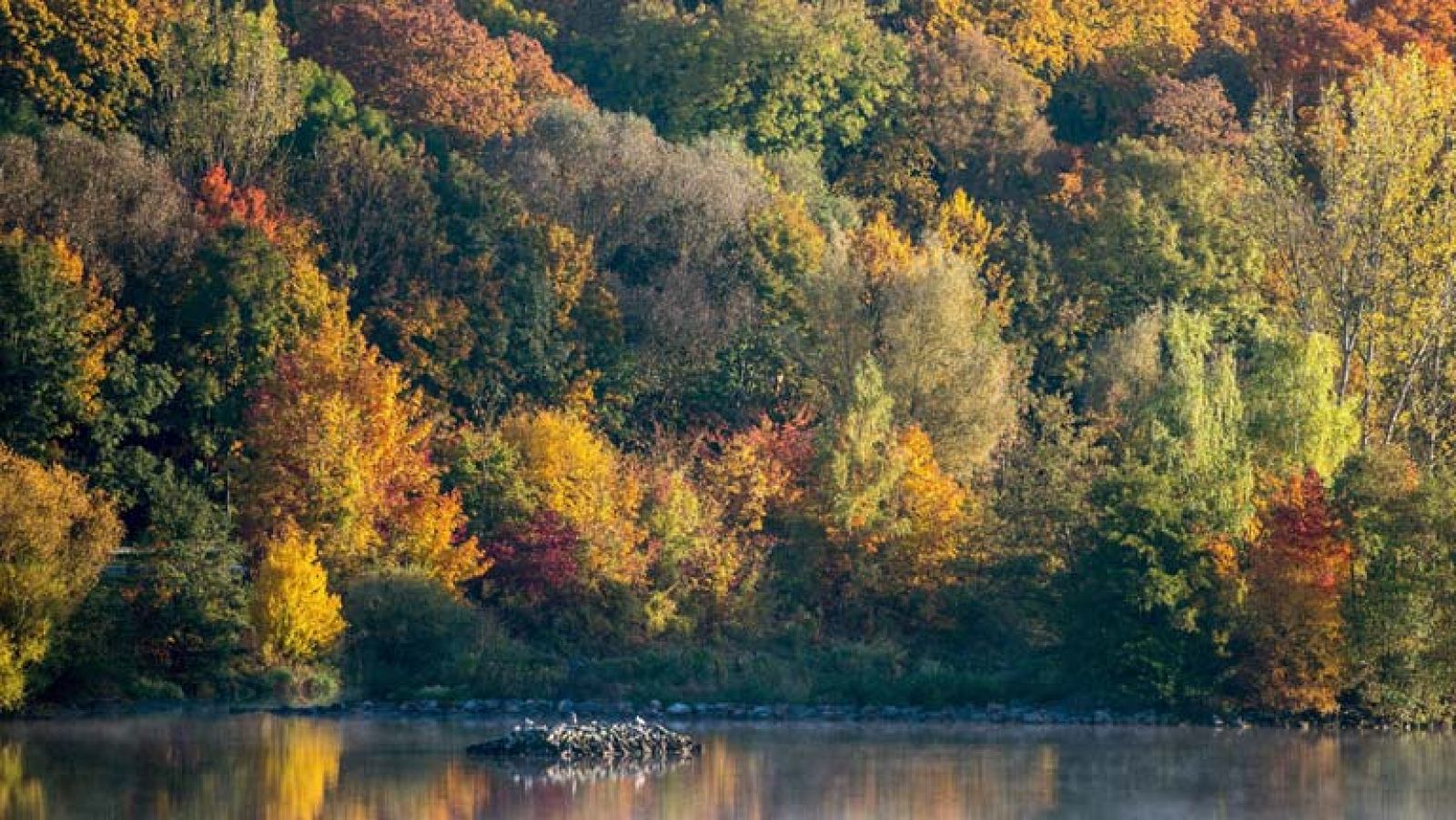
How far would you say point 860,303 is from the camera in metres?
68.7

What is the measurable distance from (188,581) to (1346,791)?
2444cm

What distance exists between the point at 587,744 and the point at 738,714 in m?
7.91

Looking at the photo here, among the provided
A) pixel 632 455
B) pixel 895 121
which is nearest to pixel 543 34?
pixel 895 121

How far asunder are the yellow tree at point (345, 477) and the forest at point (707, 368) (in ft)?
0.37

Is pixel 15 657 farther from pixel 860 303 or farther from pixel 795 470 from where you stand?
pixel 860 303

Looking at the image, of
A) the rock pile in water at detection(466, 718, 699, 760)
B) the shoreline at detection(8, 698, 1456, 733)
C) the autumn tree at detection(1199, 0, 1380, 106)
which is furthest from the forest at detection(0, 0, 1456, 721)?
the rock pile in water at detection(466, 718, 699, 760)

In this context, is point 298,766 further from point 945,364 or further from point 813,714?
point 945,364

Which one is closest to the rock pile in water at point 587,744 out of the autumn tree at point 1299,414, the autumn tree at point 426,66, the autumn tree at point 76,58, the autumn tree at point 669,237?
the autumn tree at point 1299,414

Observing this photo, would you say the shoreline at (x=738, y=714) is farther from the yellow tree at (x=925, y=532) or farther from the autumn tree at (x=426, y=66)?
the autumn tree at (x=426, y=66)

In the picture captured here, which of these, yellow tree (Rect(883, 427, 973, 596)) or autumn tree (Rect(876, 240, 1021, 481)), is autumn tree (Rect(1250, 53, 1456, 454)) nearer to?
autumn tree (Rect(876, 240, 1021, 481))

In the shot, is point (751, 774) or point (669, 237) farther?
point (669, 237)

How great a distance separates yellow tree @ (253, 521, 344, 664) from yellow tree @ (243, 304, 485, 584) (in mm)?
1877

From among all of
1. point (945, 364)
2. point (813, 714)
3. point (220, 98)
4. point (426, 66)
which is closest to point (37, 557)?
point (813, 714)

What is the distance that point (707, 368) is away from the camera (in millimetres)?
71188
